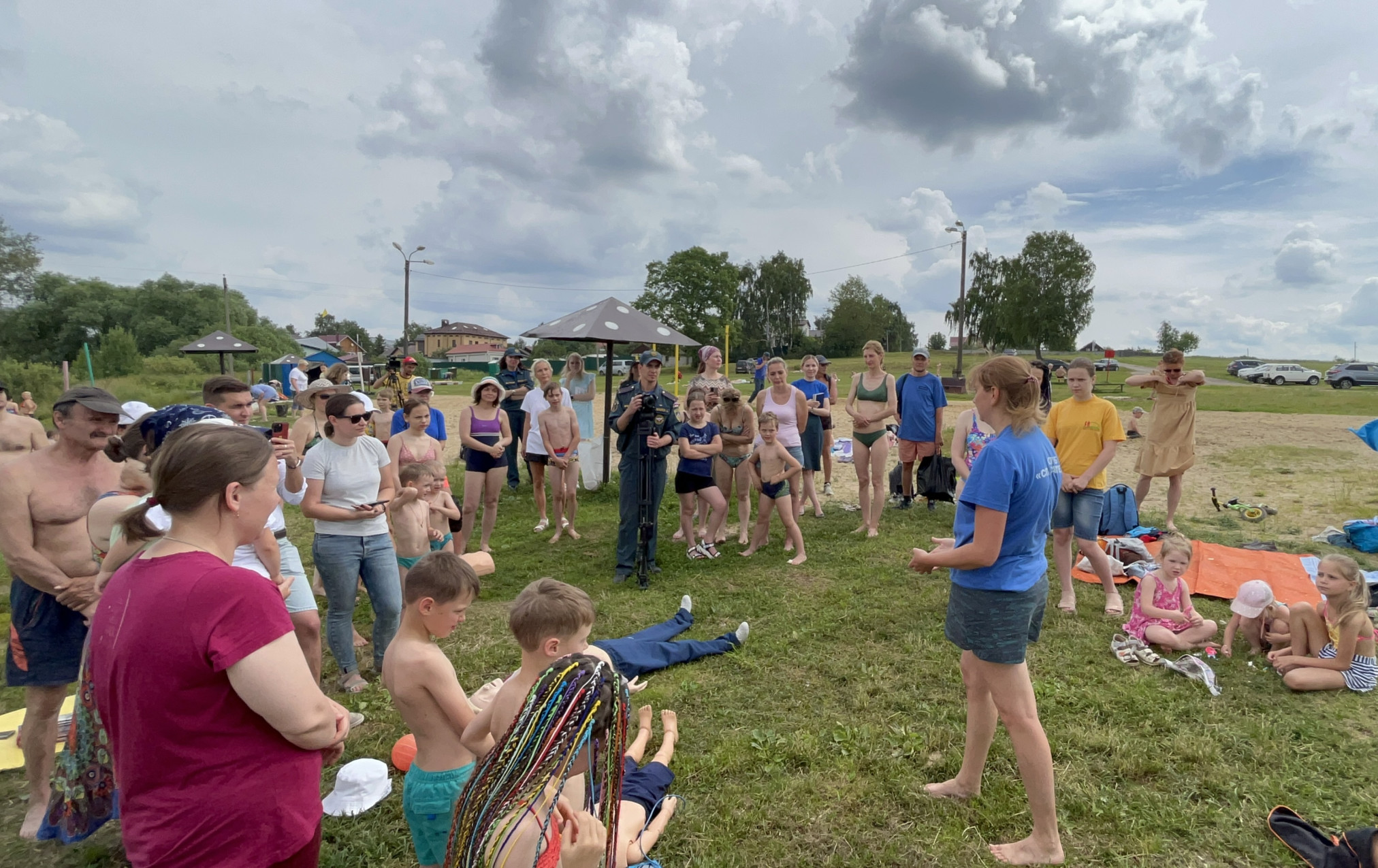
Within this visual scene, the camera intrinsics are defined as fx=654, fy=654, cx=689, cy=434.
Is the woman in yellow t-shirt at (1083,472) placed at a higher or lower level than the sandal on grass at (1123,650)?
higher

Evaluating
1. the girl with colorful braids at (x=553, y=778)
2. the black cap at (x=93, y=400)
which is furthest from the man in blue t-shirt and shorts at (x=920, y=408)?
the black cap at (x=93, y=400)

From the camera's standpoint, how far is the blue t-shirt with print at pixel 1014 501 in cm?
237

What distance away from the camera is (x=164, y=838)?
143 centimetres

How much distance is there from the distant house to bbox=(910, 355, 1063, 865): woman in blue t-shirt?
112 meters

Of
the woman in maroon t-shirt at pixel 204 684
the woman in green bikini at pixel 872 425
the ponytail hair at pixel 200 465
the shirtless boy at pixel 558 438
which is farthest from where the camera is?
→ the shirtless boy at pixel 558 438

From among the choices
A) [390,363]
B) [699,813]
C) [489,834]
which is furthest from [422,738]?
[390,363]

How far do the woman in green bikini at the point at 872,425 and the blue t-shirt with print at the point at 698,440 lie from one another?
66.0 inches

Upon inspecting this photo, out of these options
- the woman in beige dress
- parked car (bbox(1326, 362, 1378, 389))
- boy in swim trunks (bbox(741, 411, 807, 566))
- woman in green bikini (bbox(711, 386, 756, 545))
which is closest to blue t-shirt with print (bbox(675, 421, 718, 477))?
woman in green bikini (bbox(711, 386, 756, 545))

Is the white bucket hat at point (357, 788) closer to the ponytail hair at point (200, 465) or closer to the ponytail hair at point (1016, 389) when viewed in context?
the ponytail hair at point (200, 465)

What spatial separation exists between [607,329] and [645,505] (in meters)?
3.25

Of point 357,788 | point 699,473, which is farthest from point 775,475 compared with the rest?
point 357,788

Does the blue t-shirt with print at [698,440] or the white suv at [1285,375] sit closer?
the blue t-shirt with print at [698,440]

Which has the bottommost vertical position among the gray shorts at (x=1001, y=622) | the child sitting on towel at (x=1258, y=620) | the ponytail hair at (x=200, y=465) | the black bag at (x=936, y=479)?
the child sitting on towel at (x=1258, y=620)

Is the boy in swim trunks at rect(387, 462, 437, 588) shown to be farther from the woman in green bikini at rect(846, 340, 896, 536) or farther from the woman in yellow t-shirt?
the woman in yellow t-shirt
